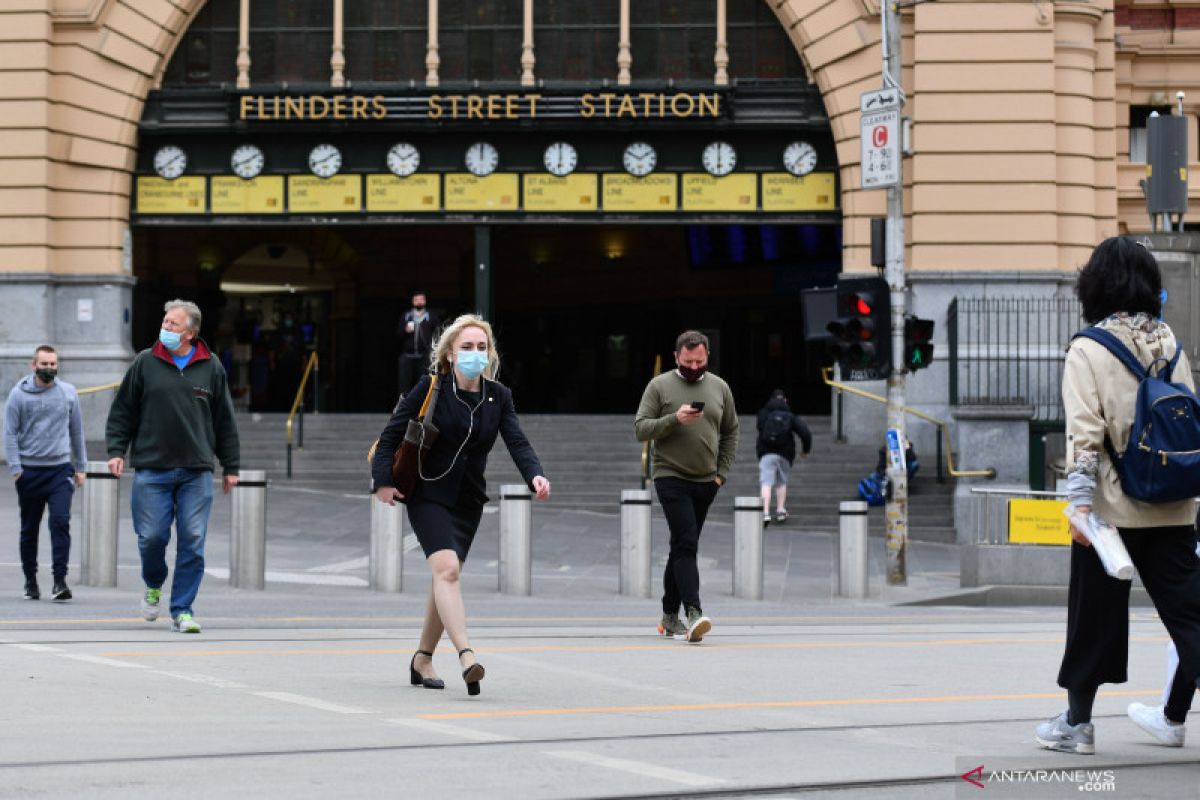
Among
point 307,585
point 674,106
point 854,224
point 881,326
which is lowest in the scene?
point 307,585

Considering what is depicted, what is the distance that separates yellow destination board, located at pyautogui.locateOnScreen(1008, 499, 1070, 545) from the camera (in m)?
17.2

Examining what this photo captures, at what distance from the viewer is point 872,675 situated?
10.1 m

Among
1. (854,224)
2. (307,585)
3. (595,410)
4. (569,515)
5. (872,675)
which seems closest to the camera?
(872,675)

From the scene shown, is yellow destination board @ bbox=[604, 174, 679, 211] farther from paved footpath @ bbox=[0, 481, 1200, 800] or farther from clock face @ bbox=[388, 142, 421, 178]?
paved footpath @ bbox=[0, 481, 1200, 800]

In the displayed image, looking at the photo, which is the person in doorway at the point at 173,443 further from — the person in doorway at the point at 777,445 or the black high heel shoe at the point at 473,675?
the person in doorway at the point at 777,445

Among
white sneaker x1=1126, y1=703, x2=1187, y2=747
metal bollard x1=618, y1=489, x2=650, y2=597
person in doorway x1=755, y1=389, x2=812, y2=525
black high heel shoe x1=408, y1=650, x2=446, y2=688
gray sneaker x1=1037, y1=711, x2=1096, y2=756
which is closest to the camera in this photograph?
gray sneaker x1=1037, y1=711, x2=1096, y2=756

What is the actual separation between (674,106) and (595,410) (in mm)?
13609

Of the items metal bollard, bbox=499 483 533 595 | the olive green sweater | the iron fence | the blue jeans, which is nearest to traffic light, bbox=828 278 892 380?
metal bollard, bbox=499 483 533 595

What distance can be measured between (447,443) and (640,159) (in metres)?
20.6

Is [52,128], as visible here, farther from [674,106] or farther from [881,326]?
[881,326]

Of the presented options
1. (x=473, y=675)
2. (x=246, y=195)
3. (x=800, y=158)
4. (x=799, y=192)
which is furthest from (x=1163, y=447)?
(x=246, y=195)

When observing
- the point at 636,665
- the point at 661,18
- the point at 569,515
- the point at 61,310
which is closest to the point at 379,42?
the point at 661,18

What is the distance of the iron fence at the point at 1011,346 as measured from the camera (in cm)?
2481

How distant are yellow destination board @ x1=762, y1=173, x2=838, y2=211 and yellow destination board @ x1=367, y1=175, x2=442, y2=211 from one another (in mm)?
5122
